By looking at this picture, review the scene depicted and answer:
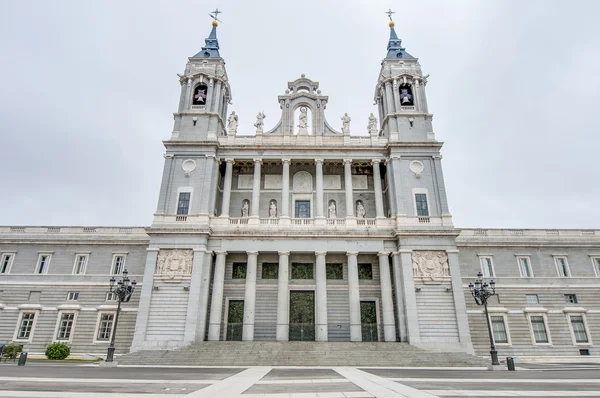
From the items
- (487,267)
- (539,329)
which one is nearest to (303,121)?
(487,267)

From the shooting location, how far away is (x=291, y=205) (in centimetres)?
3112

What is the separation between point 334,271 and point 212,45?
2624 centimetres

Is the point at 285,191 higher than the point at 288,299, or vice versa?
the point at 285,191

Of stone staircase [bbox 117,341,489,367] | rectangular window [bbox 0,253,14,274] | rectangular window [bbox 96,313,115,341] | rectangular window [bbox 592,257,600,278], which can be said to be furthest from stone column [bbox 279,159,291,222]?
rectangular window [bbox 592,257,600,278]

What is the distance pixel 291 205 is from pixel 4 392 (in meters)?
23.8

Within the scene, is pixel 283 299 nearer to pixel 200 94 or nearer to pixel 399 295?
pixel 399 295

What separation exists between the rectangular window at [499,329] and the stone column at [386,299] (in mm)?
9109

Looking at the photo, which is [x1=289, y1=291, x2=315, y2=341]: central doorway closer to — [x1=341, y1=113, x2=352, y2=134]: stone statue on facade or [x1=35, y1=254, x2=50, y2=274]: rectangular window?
[x1=341, y1=113, x2=352, y2=134]: stone statue on facade

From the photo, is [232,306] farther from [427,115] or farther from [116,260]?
[427,115]

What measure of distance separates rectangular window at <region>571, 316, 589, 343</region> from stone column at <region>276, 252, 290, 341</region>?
2314 centimetres

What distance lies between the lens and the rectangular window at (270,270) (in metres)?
28.8

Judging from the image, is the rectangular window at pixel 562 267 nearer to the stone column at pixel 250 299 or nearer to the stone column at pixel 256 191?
the stone column at pixel 250 299

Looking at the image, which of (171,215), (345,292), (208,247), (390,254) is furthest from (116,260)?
(390,254)

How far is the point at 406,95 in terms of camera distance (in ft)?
108
